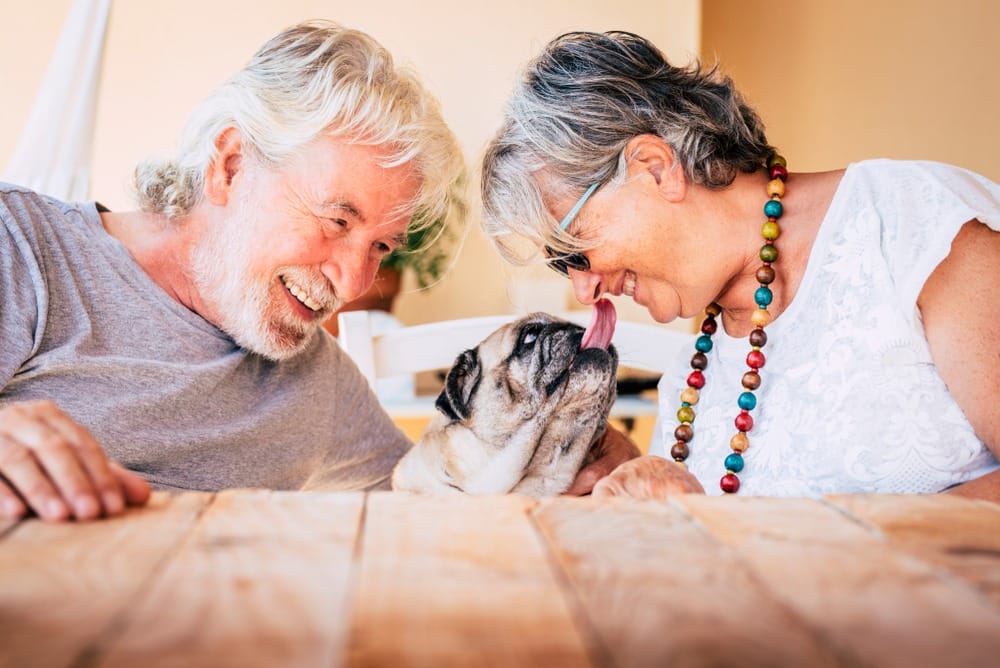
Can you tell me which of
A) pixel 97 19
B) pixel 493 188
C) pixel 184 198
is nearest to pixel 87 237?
pixel 184 198

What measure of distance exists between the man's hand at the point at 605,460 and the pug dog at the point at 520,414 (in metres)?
0.02

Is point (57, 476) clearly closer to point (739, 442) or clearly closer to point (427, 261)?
point (739, 442)

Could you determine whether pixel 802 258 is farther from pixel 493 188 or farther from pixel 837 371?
pixel 493 188

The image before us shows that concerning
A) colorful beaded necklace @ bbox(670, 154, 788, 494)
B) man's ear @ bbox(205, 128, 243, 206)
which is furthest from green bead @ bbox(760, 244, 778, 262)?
man's ear @ bbox(205, 128, 243, 206)

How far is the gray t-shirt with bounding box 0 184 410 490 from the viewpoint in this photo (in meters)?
1.41

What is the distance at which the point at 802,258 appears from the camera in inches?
58.9

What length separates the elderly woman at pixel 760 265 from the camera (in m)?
1.25

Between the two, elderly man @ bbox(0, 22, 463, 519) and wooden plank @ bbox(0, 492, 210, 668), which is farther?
elderly man @ bbox(0, 22, 463, 519)

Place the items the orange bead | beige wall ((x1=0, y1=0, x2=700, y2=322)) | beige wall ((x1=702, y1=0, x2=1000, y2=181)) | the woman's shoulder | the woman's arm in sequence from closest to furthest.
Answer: the woman's arm < the woman's shoulder < the orange bead < beige wall ((x1=702, y1=0, x2=1000, y2=181)) < beige wall ((x1=0, y1=0, x2=700, y2=322))

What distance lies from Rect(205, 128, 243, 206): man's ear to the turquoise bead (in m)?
0.98

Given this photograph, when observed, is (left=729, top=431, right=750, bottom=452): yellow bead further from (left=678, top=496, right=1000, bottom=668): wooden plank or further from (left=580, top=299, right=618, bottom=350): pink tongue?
(left=678, top=496, right=1000, bottom=668): wooden plank

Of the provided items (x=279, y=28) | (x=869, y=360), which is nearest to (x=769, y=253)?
(x=869, y=360)

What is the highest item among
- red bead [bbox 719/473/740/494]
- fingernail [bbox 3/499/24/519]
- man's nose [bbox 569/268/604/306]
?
fingernail [bbox 3/499/24/519]

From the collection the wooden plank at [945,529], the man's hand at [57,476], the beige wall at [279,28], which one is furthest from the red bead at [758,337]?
the beige wall at [279,28]
